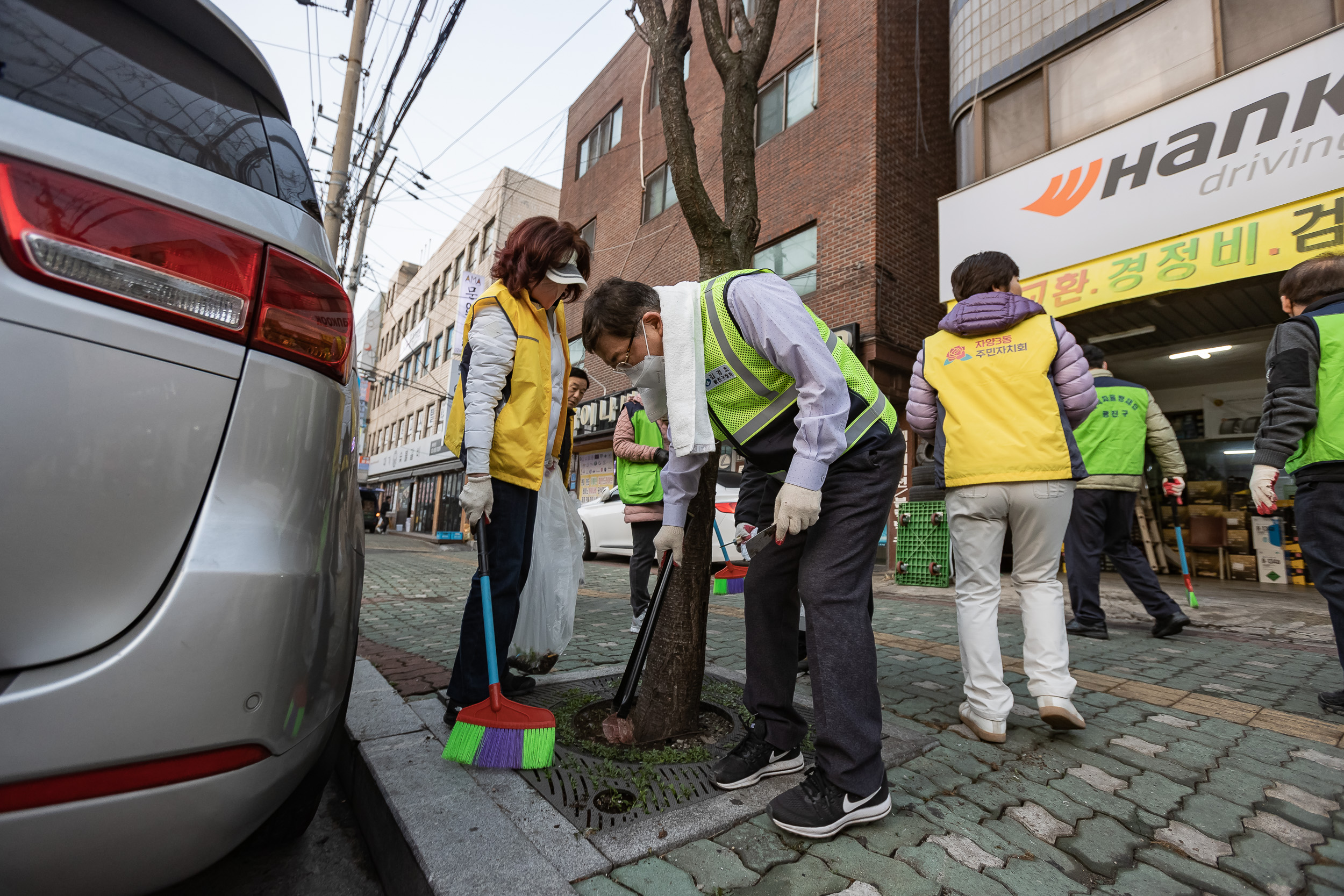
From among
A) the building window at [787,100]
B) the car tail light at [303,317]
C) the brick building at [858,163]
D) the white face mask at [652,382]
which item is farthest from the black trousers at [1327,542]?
the building window at [787,100]

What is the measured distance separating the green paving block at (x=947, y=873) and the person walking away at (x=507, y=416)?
1415mm

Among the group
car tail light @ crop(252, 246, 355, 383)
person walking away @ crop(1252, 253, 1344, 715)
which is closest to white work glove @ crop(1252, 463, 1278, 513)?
person walking away @ crop(1252, 253, 1344, 715)

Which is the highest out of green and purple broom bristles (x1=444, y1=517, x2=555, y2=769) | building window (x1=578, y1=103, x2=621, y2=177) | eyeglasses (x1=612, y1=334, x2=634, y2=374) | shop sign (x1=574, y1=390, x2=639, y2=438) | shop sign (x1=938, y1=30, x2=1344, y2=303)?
building window (x1=578, y1=103, x2=621, y2=177)

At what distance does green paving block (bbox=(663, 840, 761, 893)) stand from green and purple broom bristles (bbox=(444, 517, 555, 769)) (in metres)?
0.56

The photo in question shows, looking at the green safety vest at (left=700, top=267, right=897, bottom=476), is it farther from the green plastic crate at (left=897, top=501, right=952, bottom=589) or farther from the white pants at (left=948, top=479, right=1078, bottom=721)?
the green plastic crate at (left=897, top=501, right=952, bottom=589)

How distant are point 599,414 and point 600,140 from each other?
27.6ft

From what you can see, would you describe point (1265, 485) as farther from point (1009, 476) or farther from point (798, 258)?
point (798, 258)

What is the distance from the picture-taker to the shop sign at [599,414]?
14867mm

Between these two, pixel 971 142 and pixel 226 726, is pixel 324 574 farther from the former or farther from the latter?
pixel 971 142

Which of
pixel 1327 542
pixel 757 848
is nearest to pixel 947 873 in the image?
pixel 757 848

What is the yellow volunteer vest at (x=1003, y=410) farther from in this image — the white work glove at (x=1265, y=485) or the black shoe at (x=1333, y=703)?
the black shoe at (x=1333, y=703)

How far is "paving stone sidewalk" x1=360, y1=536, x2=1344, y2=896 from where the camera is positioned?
1.40 m

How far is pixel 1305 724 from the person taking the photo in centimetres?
250

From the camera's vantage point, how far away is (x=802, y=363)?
1.66m
